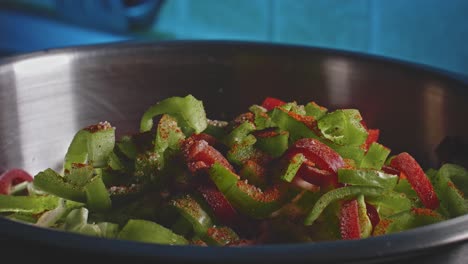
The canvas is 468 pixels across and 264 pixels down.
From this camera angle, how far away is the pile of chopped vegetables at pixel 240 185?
2.16 feet

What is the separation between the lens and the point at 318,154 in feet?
2.35

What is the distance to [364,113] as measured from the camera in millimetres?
985

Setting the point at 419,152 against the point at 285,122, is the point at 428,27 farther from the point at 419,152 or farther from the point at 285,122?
the point at 285,122

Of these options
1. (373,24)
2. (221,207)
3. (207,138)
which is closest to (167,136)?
(207,138)

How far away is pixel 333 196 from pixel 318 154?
0.07 meters

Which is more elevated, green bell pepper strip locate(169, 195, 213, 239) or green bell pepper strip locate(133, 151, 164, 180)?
green bell pepper strip locate(133, 151, 164, 180)

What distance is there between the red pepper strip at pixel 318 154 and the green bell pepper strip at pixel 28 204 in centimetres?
26

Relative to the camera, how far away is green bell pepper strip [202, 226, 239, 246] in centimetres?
64

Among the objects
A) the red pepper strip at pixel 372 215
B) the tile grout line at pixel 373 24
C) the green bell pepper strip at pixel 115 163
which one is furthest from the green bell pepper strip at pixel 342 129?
the tile grout line at pixel 373 24

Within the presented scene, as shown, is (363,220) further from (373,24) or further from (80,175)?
(373,24)

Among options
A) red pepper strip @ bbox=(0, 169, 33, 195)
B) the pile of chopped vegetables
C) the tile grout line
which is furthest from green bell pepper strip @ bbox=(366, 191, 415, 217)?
the tile grout line

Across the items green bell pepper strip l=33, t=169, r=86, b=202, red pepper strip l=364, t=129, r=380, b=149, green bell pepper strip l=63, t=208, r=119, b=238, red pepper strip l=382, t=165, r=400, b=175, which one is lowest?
green bell pepper strip l=63, t=208, r=119, b=238

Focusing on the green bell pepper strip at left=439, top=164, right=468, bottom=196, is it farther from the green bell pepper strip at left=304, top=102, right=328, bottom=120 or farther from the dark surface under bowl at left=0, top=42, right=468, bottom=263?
the green bell pepper strip at left=304, top=102, right=328, bottom=120

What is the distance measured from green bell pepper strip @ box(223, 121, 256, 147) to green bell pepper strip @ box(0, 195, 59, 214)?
0.63ft
